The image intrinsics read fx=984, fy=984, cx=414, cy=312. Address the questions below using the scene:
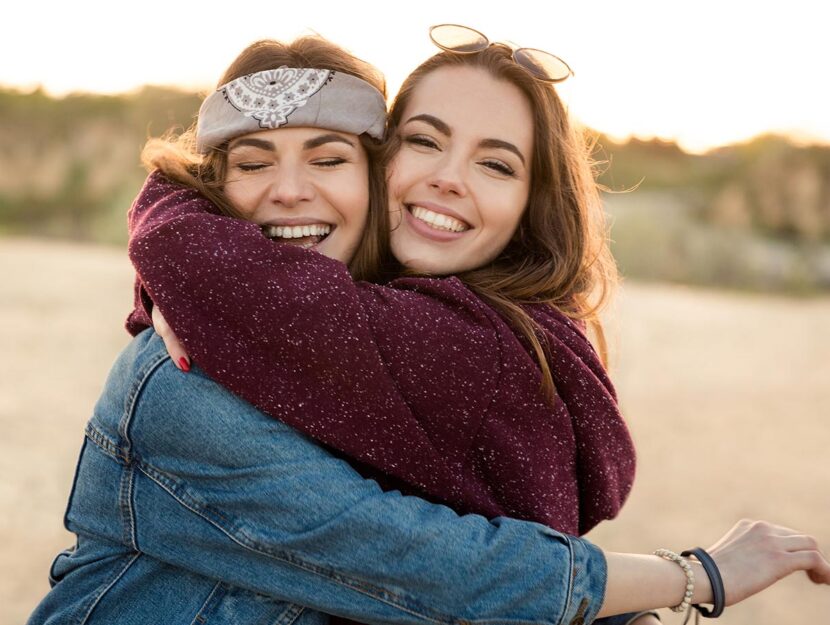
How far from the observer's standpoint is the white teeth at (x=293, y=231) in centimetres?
242

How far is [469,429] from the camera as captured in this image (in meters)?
2.05

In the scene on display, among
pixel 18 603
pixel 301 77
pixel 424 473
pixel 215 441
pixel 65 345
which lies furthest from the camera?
pixel 65 345

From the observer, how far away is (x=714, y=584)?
211 centimetres

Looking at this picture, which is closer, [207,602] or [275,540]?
[275,540]

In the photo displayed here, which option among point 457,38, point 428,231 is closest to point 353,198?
point 428,231

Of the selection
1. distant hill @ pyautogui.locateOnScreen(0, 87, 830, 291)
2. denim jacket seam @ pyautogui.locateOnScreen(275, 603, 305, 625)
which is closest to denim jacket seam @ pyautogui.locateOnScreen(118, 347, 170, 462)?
denim jacket seam @ pyautogui.locateOnScreen(275, 603, 305, 625)

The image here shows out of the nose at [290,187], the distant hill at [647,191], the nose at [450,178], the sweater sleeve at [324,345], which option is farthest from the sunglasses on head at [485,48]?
the distant hill at [647,191]

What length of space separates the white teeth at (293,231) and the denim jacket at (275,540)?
509 mm

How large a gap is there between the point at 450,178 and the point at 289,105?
446 mm

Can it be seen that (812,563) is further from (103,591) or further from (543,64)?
(103,591)

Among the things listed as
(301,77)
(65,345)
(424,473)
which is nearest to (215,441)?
(424,473)

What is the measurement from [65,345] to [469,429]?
7414 millimetres

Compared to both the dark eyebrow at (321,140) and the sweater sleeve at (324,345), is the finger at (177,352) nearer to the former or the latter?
the sweater sleeve at (324,345)

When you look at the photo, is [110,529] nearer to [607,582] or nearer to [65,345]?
[607,582]
